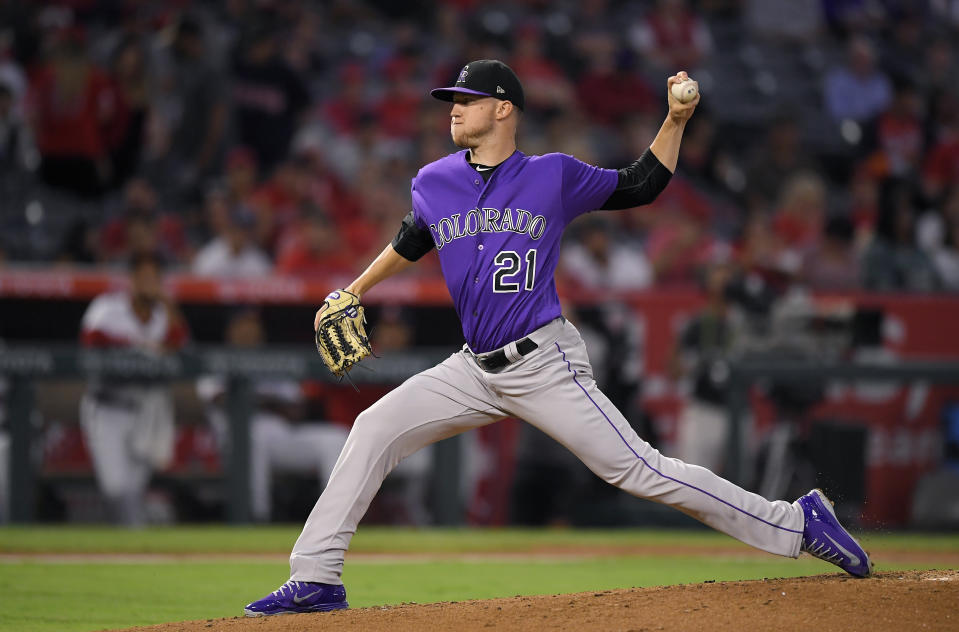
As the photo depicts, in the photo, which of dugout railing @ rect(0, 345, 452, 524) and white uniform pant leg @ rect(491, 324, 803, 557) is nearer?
white uniform pant leg @ rect(491, 324, 803, 557)

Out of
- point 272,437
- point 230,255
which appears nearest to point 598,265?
point 230,255

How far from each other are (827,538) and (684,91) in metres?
1.60

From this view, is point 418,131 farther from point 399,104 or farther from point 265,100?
point 265,100

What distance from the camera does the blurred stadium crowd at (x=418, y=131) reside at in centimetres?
1038

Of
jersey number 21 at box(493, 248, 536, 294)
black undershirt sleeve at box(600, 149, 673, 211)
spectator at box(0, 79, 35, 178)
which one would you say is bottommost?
jersey number 21 at box(493, 248, 536, 294)

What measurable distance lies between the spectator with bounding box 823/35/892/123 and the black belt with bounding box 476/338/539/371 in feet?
36.2

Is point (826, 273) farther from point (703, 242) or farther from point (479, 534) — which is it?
point (479, 534)

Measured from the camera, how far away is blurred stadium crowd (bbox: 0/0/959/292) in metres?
10.4

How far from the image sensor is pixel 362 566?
6977mm

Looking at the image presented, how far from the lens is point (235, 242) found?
9953 millimetres

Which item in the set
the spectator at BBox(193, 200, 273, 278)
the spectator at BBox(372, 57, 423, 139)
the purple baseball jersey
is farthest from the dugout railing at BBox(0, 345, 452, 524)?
the purple baseball jersey

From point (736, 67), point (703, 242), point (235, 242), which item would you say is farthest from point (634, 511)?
point (736, 67)

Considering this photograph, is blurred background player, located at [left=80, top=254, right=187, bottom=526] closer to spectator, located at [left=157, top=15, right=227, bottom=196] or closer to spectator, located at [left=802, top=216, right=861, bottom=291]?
spectator, located at [left=157, top=15, right=227, bottom=196]

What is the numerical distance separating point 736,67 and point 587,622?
11.7m
